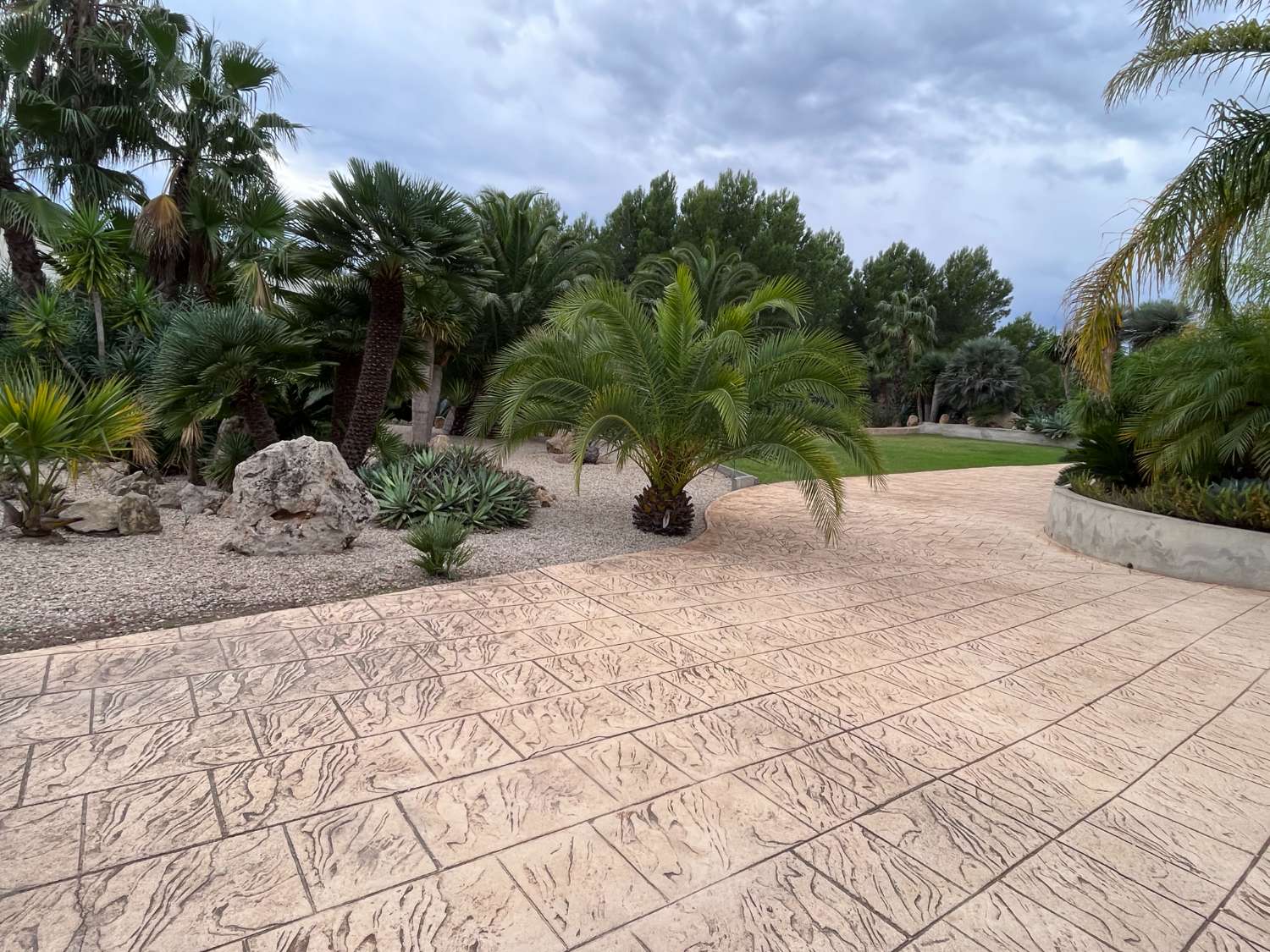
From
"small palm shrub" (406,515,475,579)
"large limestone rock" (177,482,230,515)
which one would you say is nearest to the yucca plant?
"large limestone rock" (177,482,230,515)

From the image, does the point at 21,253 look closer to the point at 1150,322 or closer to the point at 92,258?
the point at 92,258

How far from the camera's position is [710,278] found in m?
18.2

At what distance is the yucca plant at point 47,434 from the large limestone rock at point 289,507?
4.43ft

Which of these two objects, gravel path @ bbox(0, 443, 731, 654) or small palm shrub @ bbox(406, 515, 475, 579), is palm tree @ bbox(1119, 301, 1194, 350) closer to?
gravel path @ bbox(0, 443, 731, 654)

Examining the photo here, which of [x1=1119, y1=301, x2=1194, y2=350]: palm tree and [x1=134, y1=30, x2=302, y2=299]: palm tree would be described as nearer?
[x1=134, y1=30, x2=302, y2=299]: palm tree

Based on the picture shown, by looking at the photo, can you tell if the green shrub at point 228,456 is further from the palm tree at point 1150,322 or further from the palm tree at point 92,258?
the palm tree at point 1150,322

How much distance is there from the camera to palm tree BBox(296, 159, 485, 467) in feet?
27.5

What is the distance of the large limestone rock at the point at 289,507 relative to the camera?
6.34m

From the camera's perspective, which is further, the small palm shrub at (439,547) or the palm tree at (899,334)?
the palm tree at (899,334)

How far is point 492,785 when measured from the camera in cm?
280

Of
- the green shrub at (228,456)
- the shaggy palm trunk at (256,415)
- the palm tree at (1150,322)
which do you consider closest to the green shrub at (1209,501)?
the shaggy palm trunk at (256,415)

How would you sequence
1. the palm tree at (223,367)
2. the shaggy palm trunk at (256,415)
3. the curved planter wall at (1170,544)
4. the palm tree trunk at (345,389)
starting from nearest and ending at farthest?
the curved planter wall at (1170,544), the palm tree at (223,367), the shaggy palm trunk at (256,415), the palm tree trunk at (345,389)

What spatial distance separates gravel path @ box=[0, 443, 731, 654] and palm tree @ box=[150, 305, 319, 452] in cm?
145

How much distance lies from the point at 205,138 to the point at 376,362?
8239 millimetres
